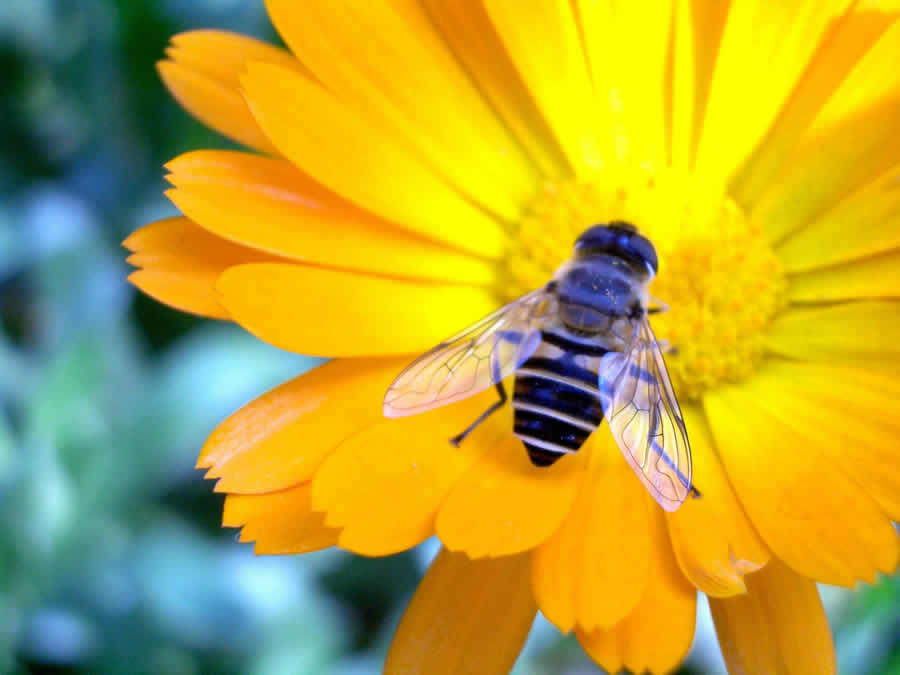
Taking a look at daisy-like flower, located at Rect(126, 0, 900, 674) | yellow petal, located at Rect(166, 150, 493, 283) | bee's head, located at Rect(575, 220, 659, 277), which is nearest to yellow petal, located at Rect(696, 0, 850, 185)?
daisy-like flower, located at Rect(126, 0, 900, 674)

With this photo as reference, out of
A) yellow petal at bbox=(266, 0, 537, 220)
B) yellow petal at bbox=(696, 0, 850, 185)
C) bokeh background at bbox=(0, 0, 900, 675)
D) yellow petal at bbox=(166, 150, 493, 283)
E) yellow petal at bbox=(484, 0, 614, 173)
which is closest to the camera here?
yellow petal at bbox=(166, 150, 493, 283)

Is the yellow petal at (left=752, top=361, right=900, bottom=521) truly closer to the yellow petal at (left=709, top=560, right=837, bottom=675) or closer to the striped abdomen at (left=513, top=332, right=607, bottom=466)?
the yellow petal at (left=709, top=560, right=837, bottom=675)

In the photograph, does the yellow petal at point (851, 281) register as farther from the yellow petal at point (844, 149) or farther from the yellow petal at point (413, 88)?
the yellow petal at point (413, 88)

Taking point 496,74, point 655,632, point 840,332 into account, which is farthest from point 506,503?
point 496,74

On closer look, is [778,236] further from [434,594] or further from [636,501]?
[434,594]

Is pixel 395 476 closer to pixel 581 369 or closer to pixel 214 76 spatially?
pixel 581 369

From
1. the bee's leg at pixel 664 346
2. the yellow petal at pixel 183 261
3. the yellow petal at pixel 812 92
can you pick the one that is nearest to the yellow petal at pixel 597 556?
the bee's leg at pixel 664 346

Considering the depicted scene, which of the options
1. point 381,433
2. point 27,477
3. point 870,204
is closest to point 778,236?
point 870,204
